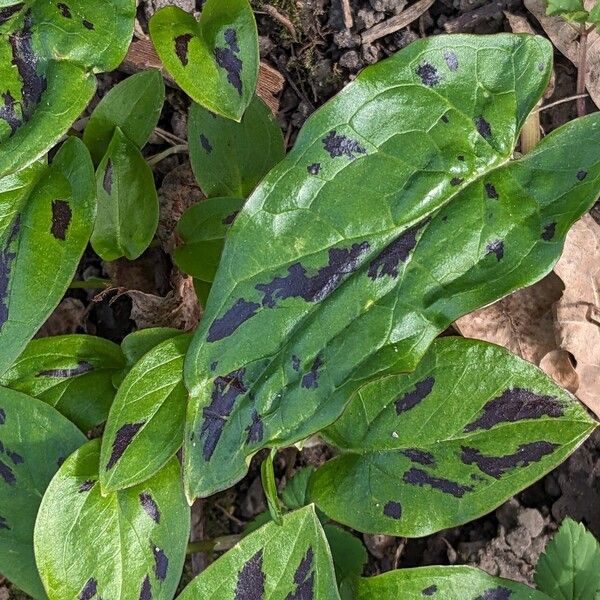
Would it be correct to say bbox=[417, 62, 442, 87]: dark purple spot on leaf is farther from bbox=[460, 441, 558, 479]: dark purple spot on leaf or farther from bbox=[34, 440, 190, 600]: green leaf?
bbox=[34, 440, 190, 600]: green leaf

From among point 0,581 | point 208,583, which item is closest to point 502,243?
point 208,583

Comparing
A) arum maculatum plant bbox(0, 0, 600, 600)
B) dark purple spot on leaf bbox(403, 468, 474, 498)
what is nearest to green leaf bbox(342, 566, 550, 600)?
arum maculatum plant bbox(0, 0, 600, 600)

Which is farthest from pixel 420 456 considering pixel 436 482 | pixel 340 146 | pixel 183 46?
pixel 183 46

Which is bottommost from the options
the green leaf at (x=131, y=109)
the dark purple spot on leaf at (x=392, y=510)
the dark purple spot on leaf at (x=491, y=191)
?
the dark purple spot on leaf at (x=392, y=510)

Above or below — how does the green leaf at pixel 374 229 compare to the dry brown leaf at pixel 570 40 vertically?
above

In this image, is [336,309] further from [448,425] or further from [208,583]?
[208,583]

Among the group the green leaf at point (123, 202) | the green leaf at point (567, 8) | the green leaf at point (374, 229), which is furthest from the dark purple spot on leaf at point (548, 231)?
the green leaf at point (123, 202)

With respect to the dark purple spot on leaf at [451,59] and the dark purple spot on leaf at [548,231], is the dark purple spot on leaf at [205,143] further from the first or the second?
the dark purple spot on leaf at [548,231]
